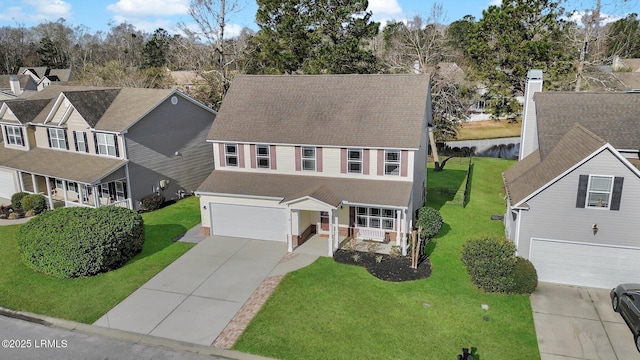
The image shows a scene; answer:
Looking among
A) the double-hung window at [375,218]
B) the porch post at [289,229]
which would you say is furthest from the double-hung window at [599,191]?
the porch post at [289,229]

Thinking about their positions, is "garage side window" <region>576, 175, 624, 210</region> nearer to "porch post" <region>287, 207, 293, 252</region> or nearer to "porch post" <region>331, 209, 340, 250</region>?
"porch post" <region>331, 209, 340, 250</region>

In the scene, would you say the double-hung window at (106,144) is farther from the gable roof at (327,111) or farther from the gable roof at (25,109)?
the gable roof at (25,109)

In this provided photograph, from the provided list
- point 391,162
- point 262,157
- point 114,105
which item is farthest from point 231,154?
point 114,105

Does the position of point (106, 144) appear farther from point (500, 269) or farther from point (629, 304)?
point (629, 304)

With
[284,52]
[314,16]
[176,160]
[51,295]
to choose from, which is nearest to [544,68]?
[314,16]

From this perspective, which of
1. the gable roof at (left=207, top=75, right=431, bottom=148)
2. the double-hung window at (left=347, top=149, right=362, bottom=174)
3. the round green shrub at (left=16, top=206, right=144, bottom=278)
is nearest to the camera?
the round green shrub at (left=16, top=206, right=144, bottom=278)

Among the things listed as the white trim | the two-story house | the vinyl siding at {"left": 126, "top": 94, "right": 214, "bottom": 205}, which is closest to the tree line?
the vinyl siding at {"left": 126, "top": 94, "right": 214, "bottom": 205}

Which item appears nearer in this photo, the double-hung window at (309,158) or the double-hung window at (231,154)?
the double-hung window at (309,158)
